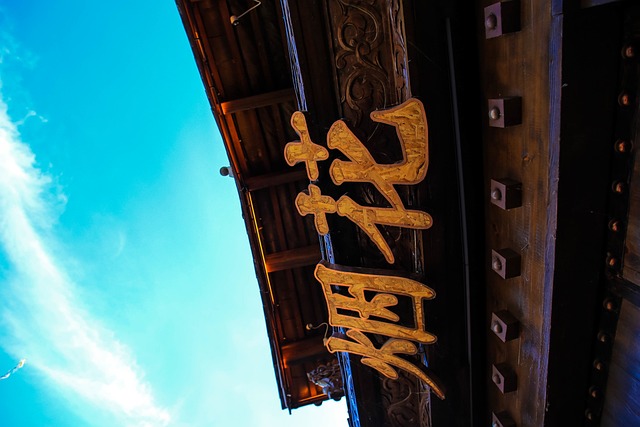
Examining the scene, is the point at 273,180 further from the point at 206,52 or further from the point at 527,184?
the point at 527,184

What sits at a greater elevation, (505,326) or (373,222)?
(373,222)

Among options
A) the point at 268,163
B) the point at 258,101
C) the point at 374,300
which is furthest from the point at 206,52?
the point at 374,300

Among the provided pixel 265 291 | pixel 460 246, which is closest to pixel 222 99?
pixel 265 291

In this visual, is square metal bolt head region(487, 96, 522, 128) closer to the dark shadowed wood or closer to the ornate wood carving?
the ornate wood carving

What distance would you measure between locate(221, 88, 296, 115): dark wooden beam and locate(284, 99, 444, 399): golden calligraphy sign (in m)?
2.63

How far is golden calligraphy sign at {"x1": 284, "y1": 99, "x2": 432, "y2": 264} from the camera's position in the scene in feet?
11.5

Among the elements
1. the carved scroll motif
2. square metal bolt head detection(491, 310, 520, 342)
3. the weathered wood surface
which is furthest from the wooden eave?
square metal bolt head detection(491, 310, 520, 342)

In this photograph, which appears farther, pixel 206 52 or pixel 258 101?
pixel 258 101

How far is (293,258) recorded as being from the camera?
7.70m

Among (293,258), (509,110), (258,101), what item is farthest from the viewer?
(293,258)

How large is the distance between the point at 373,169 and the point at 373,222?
574mm

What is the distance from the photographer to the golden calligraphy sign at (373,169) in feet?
11.5

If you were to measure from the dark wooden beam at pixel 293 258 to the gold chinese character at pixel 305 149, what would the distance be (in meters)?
3.65

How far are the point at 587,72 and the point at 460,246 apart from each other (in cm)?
191
